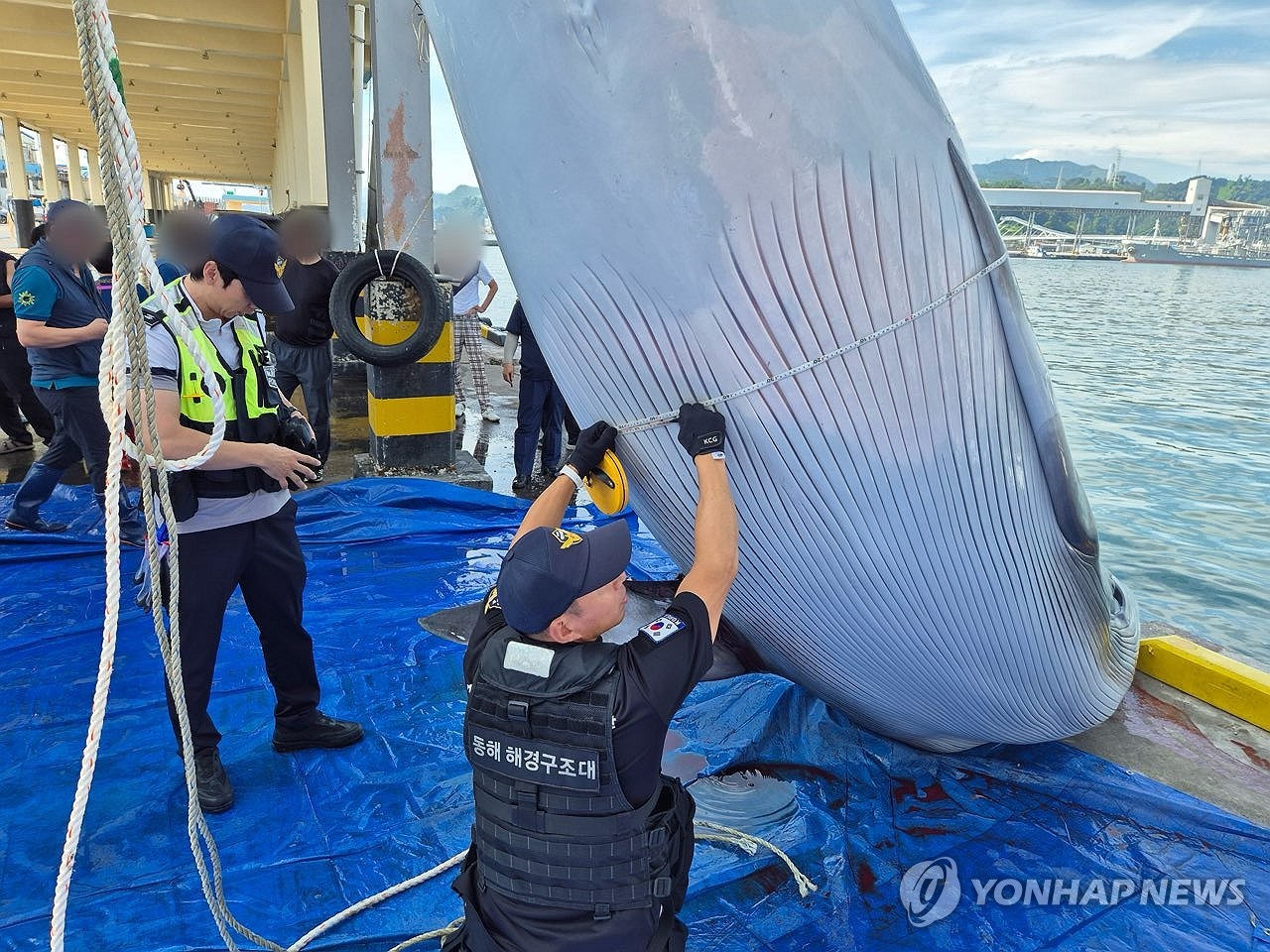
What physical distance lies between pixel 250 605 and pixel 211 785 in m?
0.52

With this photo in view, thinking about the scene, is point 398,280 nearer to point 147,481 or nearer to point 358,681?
point 358,681

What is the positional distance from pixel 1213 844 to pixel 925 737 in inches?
31.5

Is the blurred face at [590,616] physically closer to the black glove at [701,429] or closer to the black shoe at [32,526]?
the black glove at [701,429]

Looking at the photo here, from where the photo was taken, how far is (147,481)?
1799 mm

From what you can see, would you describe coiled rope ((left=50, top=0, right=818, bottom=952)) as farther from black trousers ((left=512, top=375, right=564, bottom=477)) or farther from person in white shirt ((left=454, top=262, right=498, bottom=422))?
person in white shirt ((left=454, top=262, right=498, bottom=422))

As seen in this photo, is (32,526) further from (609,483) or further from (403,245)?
(609,483)

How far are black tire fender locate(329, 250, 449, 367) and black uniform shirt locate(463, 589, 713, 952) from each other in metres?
4.13

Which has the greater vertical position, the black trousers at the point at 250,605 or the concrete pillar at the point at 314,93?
the concrete pillar at the point at 314,93

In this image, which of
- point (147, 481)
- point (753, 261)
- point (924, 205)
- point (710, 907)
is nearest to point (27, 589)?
point (147, 481)

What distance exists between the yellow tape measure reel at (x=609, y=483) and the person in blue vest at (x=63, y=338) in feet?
9.91

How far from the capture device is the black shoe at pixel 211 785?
244 cm

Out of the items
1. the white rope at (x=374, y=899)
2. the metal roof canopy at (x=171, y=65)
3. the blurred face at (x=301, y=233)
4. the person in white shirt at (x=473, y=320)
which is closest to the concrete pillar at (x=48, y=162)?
the metal roof canopy at (x=171, y=65)

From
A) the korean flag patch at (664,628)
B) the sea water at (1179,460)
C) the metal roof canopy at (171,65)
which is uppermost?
the metal roof canopy at (171,65)

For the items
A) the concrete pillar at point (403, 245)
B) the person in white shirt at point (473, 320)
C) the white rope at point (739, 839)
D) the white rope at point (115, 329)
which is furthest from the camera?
the person in white shirt at point (473, 320)
